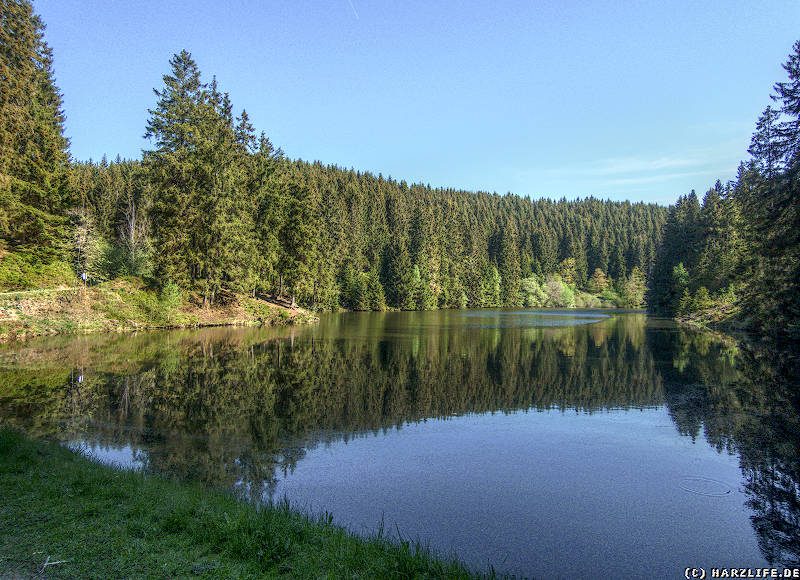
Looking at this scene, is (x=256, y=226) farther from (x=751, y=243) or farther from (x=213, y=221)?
(x=751, y=243)

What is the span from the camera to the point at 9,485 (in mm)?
7668

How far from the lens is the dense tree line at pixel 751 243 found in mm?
29828

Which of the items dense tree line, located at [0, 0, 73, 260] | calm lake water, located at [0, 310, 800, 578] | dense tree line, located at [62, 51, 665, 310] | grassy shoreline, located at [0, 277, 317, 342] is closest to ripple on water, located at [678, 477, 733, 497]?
calm lake water, located at [0, 310, 800, 578]

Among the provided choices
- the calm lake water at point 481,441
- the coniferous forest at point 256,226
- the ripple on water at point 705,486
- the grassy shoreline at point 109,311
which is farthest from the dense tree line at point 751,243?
the grassy shoreline at point 109,311

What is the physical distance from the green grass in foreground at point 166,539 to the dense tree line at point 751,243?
1267 inches

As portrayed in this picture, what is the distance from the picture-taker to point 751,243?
45.3 m

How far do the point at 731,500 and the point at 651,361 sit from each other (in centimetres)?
1974

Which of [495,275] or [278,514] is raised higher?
[495,275]

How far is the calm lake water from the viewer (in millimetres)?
7844

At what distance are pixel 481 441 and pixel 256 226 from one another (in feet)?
166

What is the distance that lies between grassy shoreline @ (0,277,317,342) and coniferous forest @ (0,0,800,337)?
150cm

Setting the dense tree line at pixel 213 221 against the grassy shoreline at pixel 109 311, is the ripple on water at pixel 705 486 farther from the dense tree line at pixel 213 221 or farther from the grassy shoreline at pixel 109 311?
the grassy shoreline at pixel 109 311

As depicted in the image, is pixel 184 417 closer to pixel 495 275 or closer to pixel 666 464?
pixel 666 464

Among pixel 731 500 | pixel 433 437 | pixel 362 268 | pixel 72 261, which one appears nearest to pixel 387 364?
pixel 433 437
